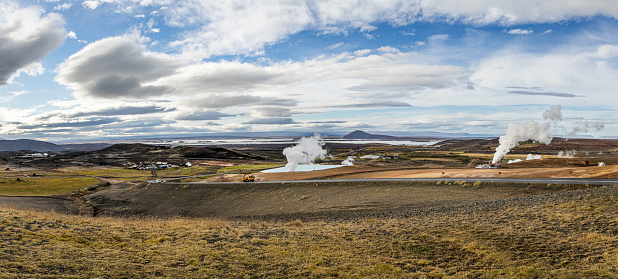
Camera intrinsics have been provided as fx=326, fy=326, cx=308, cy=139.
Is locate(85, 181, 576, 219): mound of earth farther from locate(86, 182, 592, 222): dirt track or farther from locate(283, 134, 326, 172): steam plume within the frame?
locate(283, 134, 326, 172): steam plume

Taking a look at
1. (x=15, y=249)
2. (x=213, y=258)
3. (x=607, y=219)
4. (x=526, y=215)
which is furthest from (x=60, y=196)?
(x=607, y=219)

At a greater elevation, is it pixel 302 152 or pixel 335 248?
pixel 302 152

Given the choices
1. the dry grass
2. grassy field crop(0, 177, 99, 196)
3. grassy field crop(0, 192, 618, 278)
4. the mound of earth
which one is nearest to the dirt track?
the mound of earth

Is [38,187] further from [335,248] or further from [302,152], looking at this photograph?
[335,248]

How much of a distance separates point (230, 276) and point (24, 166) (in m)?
159

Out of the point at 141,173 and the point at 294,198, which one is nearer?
the point at 294,198

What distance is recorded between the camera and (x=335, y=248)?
16.5 m

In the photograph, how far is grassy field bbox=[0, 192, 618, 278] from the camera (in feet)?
41.8

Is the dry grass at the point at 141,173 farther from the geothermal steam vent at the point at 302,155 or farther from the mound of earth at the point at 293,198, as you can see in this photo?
the mound of earth at the point at 293,198

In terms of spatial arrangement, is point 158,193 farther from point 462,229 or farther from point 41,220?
point 462,229

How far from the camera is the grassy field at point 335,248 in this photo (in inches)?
501

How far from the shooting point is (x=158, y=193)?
2283 inches

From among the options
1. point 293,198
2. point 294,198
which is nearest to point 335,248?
point 294,198

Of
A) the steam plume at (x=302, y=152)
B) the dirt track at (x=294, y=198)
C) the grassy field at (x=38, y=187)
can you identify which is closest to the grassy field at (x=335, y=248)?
the dirt track at (x=294, y=198)
